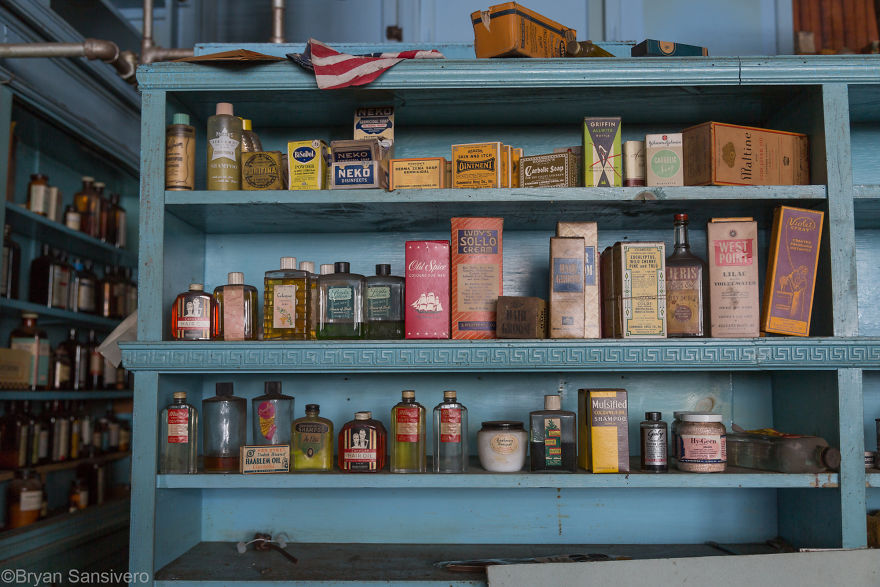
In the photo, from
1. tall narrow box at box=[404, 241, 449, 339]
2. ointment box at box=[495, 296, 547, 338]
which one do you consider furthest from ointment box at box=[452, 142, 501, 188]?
ointment box at box=[495, 296, 547, 338]

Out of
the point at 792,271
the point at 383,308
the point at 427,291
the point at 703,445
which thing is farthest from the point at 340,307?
the point at 792,271

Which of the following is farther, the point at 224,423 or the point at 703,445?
the point at 224,423

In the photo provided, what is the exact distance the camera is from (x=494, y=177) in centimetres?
173

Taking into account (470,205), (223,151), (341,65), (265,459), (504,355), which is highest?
(341,65)

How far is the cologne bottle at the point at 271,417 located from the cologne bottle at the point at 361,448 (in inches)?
6.8

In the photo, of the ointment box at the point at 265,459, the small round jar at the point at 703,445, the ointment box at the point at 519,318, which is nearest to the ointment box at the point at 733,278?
the small round jar at the point at 703,445

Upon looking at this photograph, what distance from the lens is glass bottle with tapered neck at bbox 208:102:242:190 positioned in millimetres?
1751

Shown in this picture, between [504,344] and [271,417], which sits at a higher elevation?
[504,344]

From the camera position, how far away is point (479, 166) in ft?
5.69

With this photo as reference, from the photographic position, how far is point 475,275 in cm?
171

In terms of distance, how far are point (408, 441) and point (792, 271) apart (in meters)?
1.01

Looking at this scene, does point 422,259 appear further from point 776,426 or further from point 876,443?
point 876,443

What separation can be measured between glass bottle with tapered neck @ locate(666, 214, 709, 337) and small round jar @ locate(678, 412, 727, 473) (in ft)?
0.68

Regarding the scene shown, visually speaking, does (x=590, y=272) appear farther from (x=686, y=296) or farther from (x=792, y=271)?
(x=792, y=271)
